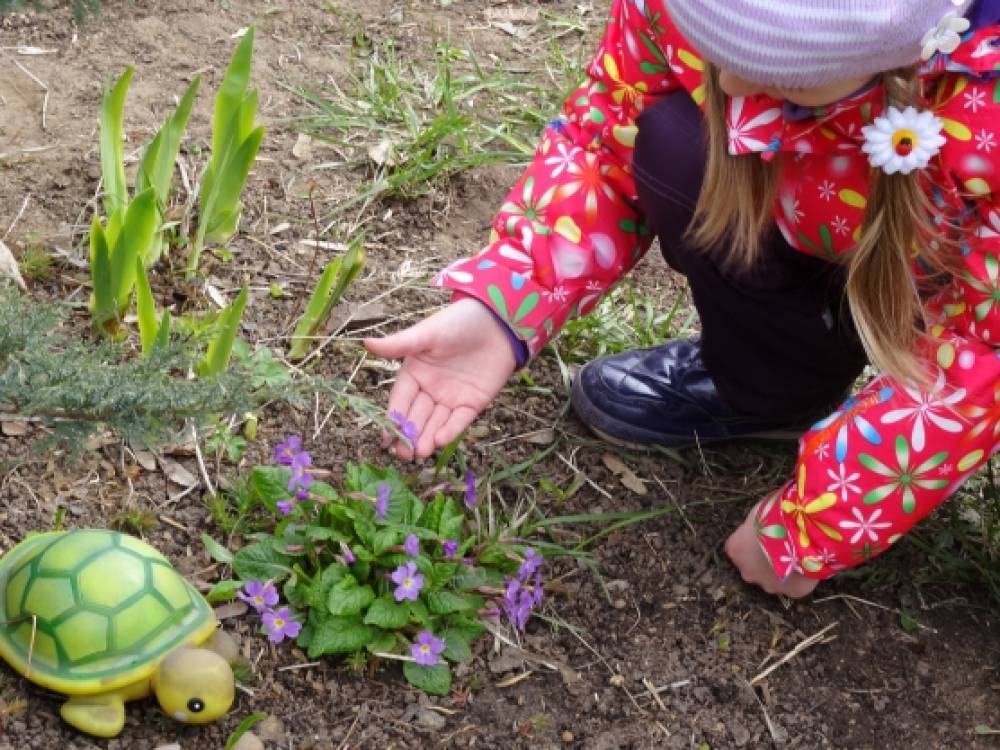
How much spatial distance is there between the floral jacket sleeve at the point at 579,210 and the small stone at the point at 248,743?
0.73 m

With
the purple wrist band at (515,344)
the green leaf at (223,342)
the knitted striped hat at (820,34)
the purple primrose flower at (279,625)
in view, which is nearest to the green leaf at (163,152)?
the green leaf at (223,342)

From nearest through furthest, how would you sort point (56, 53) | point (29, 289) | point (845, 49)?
point (845, 49) → point (29, 289) → point (56, 53)

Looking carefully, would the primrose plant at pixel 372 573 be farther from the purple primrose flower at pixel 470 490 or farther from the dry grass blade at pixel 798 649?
the dry grass blade at pixel 798 649

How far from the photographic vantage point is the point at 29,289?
2.23 metres

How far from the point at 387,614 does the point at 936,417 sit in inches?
31.0

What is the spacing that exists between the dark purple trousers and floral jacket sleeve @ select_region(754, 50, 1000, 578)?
182 millimetres

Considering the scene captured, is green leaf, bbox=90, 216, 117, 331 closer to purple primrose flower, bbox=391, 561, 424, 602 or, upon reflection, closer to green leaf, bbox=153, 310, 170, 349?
green leaf, bbox=153, 310, 170, 349

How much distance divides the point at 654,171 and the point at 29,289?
42.4 inches

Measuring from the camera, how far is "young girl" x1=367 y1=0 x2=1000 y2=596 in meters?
1.51

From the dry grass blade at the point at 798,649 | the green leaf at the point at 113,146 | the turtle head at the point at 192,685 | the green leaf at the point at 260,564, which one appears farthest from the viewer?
the green leaf at the point at 113,146

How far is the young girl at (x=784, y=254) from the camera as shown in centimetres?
151

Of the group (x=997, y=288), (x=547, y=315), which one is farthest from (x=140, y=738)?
(x=997, y=288)

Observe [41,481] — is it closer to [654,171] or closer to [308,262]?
[308,262]

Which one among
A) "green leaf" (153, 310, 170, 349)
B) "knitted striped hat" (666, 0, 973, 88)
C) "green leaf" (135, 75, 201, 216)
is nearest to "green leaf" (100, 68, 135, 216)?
"green leaf" (135, 75, 201, 216)
